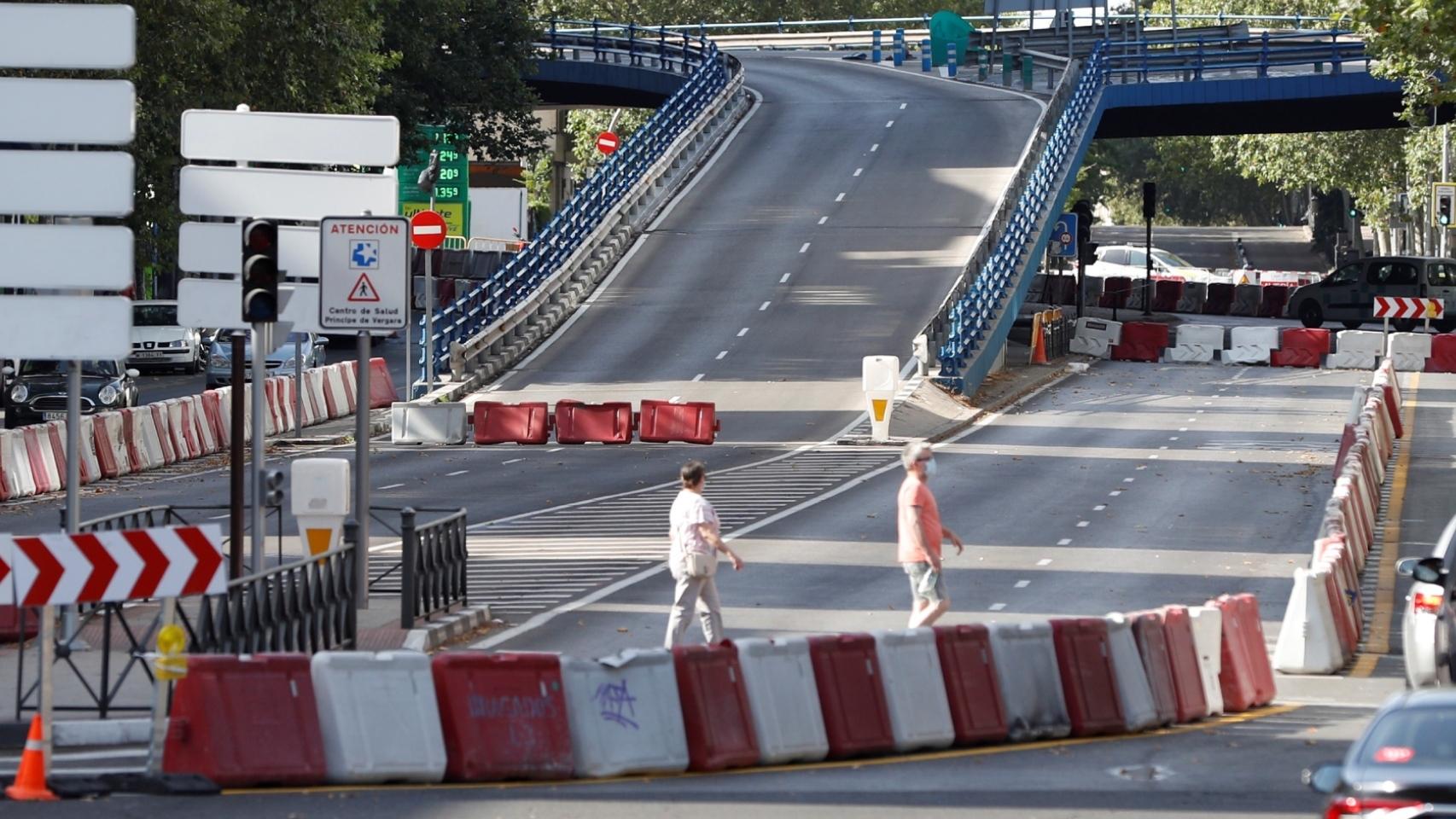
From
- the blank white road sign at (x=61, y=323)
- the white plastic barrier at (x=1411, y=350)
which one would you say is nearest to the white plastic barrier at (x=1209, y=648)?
the blank white road sign at (x=61, y=323)

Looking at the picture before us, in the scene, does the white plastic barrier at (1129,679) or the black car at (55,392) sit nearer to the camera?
the white plastic barrier at (1129,679)

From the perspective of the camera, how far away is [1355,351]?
1893 inches

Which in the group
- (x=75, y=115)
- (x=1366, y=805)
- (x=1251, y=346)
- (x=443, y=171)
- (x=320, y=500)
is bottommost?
(x=1366, y=805)

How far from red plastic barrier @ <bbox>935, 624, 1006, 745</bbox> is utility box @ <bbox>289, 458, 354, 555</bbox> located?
5814mm

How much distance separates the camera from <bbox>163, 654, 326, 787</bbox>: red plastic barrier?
40.4ft

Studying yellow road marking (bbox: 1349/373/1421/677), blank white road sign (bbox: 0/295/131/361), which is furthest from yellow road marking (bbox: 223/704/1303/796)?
blank white road sign (bbox: 0/295/131/361)

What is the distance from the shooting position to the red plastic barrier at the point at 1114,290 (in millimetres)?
61969

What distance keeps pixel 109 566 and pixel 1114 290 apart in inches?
2049

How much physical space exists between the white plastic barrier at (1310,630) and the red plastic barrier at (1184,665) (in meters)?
2.13

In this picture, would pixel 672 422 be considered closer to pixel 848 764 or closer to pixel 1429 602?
pixel 1429 602

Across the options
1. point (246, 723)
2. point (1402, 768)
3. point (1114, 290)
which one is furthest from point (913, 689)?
point (1114, 290)

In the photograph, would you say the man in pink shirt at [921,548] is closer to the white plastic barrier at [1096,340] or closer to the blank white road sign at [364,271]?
the blank white road sign at [364,271]

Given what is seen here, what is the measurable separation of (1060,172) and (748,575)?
30246mm

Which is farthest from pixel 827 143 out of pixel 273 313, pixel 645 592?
pixel 273 313
